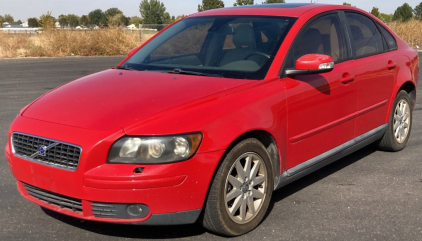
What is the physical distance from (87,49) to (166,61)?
23.1 meters

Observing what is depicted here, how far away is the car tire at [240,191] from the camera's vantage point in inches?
144

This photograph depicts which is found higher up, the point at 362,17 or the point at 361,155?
the point at 362,17

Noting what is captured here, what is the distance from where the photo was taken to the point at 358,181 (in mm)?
5242

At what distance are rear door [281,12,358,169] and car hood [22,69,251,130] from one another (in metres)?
0.54

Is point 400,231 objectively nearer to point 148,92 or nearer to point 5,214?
point 148,92

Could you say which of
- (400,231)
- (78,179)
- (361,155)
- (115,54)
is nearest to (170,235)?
(78,179)

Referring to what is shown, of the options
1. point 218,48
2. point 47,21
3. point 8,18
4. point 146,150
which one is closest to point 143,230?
point 146,150

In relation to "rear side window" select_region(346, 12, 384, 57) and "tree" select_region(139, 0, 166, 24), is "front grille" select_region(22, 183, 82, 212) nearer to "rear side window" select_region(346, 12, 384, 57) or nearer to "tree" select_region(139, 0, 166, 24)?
"rear side window" select_region(346, 12, 384, 57)

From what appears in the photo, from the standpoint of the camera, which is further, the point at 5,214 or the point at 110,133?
the point at 5,214

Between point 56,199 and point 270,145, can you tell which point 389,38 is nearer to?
point 270,145

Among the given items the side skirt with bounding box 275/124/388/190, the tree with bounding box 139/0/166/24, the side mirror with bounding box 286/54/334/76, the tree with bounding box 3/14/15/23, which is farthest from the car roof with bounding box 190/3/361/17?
the tree with bounding box 3/14/15/23

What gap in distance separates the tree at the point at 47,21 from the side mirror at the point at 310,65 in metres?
24.7

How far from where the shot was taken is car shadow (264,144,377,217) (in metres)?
4.82

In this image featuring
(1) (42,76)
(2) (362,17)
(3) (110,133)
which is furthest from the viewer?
(1) (42,76)
